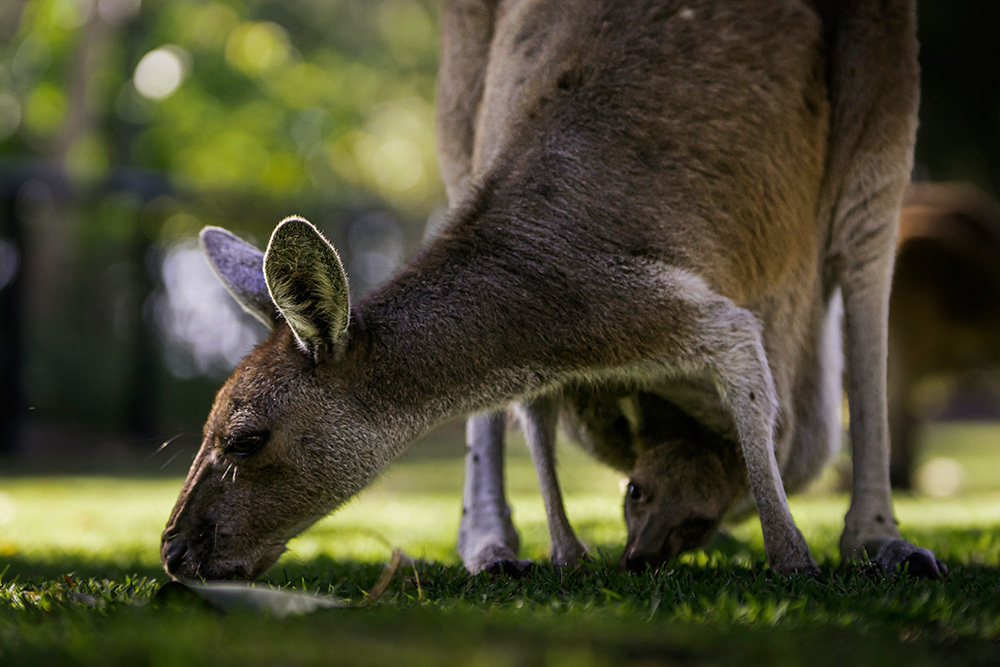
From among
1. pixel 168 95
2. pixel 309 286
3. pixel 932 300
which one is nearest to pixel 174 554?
pixel 309 286

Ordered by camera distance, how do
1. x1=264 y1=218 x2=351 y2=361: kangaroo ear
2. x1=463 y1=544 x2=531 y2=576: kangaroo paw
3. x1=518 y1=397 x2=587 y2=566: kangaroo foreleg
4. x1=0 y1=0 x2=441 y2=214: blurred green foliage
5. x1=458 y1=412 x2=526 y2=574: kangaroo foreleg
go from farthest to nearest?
x1=0 y1=0 x2=441 y2=214: blurred green foliage
x1=458 y1=412 x2=526 y2=574: kangaroo foreleg
x1=518 y1=397 x2=587 y2=566: kangaroo foreleg
x1=463 y1=544 x2=531 y2=576: kangaroo paw
x1=264 y1=218 x2=351 y2=361: kangaroo ear

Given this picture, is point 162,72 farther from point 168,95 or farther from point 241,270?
point 241,270

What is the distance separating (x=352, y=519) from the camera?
4.76 meters

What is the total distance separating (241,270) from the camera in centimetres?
267

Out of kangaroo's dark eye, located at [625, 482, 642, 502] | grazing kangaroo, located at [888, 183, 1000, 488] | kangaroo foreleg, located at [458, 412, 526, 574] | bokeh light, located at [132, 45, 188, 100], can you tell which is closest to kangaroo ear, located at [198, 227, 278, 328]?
kangaroo foreleg, located at [458, 412, 526, 574]

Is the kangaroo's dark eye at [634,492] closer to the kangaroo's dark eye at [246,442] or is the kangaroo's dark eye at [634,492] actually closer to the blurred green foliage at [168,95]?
the kangaroo's dark eye at [246,442]

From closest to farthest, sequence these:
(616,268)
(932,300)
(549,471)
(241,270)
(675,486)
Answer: (616,268) < (675,486) < (241,270) < (549,471) < (932,300)

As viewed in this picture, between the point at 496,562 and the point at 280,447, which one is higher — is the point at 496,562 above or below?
below

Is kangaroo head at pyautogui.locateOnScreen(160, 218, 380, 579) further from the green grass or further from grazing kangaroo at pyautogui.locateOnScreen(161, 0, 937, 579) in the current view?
the green grass

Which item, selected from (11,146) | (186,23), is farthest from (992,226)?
(11,146)

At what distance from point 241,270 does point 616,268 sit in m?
1.05

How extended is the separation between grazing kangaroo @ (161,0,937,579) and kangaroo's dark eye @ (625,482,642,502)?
0.28 m

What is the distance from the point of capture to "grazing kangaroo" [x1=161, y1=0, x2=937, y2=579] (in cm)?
231

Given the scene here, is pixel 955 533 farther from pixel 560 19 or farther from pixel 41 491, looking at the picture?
pixel 41 491
